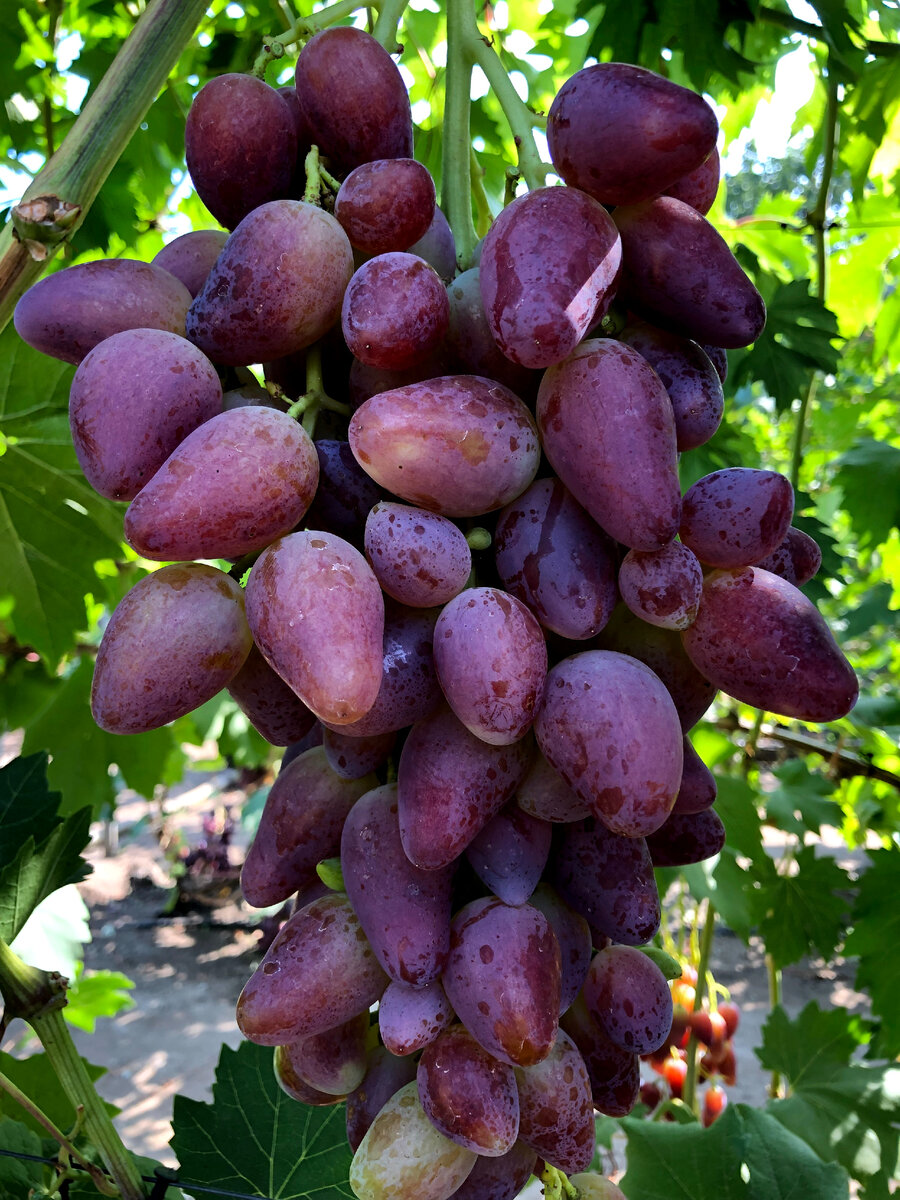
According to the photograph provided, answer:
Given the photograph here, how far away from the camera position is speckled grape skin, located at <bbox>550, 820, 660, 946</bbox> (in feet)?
1.57

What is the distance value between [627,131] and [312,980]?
0.43m

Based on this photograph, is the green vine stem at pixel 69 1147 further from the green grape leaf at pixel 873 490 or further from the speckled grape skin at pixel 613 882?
the green grape leaf at pixel 873 490

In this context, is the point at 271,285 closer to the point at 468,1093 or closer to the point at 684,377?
the point at 684,377

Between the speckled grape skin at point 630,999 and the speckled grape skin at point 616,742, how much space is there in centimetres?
14

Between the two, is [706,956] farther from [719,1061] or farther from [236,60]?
[236,60]

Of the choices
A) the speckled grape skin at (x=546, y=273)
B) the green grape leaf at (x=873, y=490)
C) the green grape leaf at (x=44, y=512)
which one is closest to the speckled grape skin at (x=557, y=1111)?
the speckled grape skin at (x=546, y=273)

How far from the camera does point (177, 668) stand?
42 cm

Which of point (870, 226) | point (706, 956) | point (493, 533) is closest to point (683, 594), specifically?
point (493, 533)

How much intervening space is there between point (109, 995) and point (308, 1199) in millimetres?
1055

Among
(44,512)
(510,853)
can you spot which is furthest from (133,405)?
(44,512)

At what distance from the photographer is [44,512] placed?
1.00m

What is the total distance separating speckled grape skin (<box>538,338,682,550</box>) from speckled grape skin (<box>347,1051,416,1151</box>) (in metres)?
0.32

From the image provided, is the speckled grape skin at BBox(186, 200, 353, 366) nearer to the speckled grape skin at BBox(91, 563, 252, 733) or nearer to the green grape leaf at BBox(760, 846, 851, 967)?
the speckled grape skin at BBox(91, 563, 252, 733)

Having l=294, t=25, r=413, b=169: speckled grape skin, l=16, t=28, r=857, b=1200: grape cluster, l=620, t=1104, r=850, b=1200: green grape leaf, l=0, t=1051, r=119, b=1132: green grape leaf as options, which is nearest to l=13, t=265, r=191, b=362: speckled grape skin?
l=16, t=28, r=857, b=1200: grape cluster
